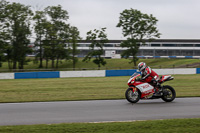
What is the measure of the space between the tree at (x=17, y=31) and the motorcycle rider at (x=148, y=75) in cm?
4536

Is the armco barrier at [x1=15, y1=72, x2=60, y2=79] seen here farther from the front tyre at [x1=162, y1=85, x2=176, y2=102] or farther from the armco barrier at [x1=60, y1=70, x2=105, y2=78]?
the front tyre at [x1=162, y1=85, x2=176, y2=102]

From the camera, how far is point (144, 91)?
11.2m

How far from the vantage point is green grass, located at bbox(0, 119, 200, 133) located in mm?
6590

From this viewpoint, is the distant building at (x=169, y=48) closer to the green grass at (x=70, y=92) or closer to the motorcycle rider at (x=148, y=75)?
the green grass at (x=70, y=92)

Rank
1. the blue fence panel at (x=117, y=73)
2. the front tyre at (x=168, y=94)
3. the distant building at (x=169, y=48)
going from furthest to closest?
the distant building at (x=169, y=48) → the blue fence panel at (x=117, y=73) → the front tyre at (x=168, y=94)

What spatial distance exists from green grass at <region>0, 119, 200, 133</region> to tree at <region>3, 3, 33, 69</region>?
1906 inches

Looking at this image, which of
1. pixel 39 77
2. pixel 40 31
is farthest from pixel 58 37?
pixel 39 77

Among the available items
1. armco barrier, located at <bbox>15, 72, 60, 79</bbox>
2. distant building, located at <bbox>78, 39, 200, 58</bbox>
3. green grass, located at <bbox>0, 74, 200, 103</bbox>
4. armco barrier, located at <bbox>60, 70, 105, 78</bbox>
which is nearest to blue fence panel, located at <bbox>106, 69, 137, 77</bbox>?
armco barrier, located at <bbox>60, 70, 105, 78</bbox>

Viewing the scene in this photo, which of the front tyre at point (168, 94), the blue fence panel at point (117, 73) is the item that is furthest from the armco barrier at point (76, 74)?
the front tyre at point (168, 94)

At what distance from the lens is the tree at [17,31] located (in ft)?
175

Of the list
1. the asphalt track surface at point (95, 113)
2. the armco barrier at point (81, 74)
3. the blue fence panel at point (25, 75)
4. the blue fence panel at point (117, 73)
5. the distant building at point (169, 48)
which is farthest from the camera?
the distant building at point (169, 48)

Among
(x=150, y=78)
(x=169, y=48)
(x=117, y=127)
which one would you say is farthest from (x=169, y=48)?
(x=117, y=127)

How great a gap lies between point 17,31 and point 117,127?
51947mm

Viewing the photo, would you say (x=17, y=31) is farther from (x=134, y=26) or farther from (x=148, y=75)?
(x=148, y=75)
